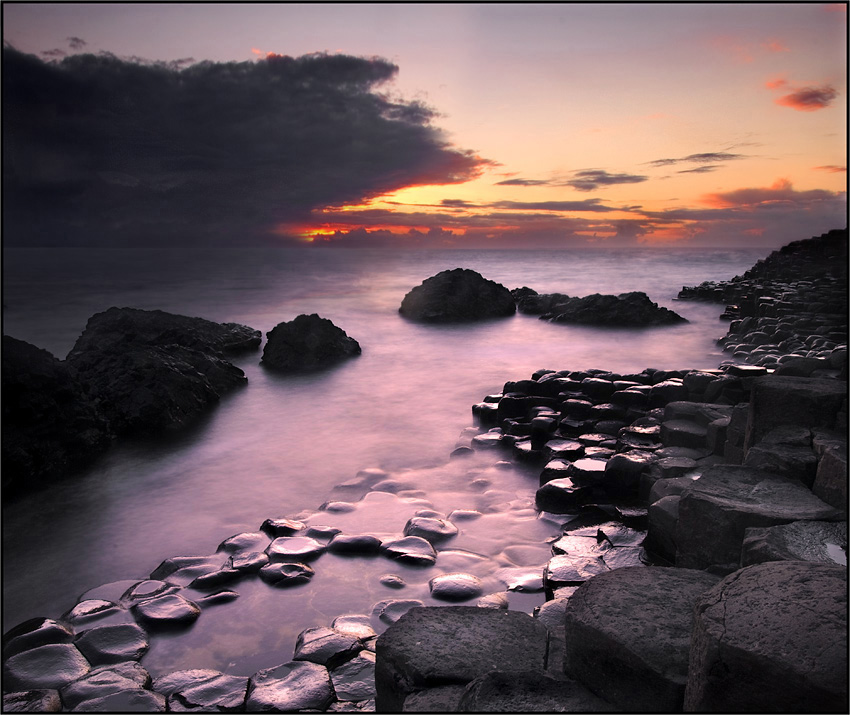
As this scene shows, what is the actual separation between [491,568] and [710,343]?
12.0 meters

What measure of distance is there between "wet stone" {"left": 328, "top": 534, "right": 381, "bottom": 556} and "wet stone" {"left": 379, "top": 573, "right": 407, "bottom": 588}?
0.32 m

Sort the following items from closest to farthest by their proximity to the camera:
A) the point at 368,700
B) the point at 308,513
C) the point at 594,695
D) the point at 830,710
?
the point at 830,710
the point at 594,695
the point at 368,700
the point at 308,513

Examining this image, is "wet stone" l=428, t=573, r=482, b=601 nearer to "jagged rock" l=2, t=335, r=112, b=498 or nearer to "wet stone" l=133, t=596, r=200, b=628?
"wet stone" l=133, t=596, r=200, b=628

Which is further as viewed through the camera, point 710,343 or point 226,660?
point 710,343

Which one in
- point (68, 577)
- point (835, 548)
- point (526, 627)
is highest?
point (835, 548)

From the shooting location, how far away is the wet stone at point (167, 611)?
3256 millimetres

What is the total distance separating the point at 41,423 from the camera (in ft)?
19.4

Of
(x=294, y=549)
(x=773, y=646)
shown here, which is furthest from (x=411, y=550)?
(x=773, y=646)

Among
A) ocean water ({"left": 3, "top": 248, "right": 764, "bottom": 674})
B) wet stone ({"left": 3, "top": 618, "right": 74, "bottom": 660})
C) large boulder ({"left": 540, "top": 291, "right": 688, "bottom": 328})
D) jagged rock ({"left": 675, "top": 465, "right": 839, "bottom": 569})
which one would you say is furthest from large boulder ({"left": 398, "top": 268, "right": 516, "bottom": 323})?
wet stone ({"left": 3, "top": 618, "right": 74, "bottom": 660})

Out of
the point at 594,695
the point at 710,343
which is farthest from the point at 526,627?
the point at 710,343

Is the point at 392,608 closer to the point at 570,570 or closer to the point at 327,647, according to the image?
the point at 327,647

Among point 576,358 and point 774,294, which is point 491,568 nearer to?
point 576,358

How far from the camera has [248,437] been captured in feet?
23.7

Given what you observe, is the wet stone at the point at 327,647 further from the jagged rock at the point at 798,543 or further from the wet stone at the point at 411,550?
the jagged rock at the point at 798,543
